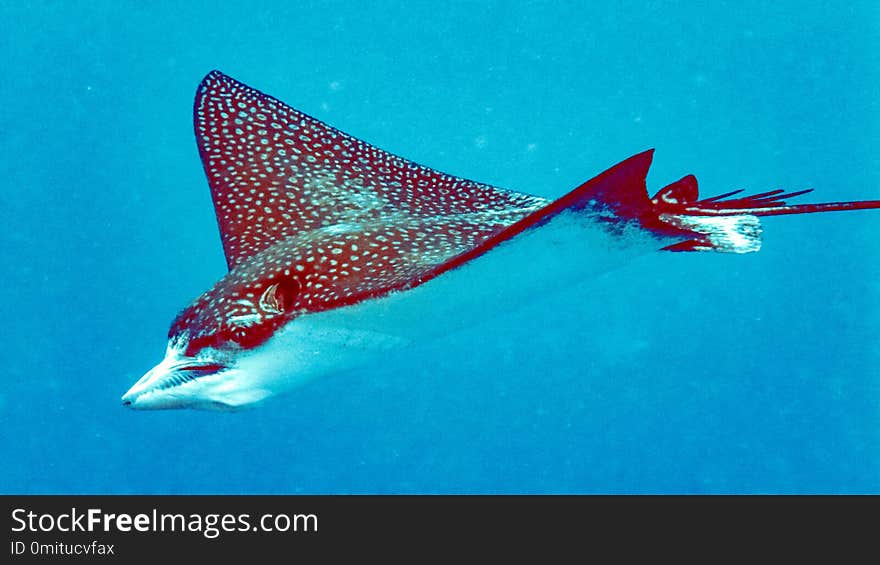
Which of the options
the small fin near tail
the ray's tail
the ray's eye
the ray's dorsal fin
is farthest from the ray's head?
the small fin near tail

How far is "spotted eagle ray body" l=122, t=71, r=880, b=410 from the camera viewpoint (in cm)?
196

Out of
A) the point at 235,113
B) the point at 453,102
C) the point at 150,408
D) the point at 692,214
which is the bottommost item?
the point at 150,408

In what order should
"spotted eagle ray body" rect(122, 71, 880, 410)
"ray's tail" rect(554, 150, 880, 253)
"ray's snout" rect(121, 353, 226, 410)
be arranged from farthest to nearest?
"ray's snout" rect(121, 353, 226, 410) < "spotted eagle ray body" rect(122, 71, 880, 410) < "ray's tail" rect(554, 150, 880, 253)

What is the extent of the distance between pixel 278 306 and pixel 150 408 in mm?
508

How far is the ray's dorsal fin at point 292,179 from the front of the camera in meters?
3.43

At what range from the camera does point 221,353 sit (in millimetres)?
2225

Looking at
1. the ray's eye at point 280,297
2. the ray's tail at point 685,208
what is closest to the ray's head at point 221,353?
the ray's eye at point 280,297

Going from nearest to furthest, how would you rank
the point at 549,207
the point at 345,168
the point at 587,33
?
the point at 549,207, the point at 345,168, the point at 587,33

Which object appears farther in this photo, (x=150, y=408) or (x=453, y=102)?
(x=453, y=102)

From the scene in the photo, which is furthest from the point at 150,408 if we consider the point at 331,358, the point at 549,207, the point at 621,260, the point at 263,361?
the point at 621,260

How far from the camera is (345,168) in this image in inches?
151

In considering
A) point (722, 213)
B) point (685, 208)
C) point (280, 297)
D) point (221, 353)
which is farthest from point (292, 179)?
point (722, 213)

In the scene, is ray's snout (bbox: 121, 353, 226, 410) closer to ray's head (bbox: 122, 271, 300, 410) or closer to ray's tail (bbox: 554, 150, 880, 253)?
ray's head (bbox: 122, 271, 300, 410)

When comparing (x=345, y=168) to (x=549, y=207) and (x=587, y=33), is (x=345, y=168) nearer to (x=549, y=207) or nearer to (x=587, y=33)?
(x=549, y=207)
